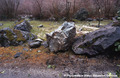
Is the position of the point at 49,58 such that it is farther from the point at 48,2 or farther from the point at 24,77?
the point at 48,2

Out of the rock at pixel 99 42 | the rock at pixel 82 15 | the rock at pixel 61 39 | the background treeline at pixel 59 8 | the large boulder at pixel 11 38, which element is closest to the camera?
the rock at pixel 99 42

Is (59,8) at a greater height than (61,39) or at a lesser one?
greater

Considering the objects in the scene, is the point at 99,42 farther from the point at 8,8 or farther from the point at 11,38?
the point at 8,8

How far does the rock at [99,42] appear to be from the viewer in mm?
2708

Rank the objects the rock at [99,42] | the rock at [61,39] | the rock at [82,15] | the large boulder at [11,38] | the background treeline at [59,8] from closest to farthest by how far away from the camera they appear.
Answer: the rock at [99,42] → the rock at [61,39] → the large boulder at [11,38] → the rock at [82,15] → the background treeline at [59,8]

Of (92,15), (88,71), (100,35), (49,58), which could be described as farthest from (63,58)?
(92,15)

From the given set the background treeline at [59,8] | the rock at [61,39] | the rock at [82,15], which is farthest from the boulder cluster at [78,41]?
the background treeline at [59,8]

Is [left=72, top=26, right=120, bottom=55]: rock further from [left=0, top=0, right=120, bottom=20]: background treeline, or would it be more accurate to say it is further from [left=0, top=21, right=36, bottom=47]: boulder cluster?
[left=0, top=0, right=120, bottom=20]: background treeline

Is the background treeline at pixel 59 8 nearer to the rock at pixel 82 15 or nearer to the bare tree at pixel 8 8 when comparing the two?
the bare tree at pixel 8 8

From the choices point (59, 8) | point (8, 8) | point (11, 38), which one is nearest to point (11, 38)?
point (11, 38)

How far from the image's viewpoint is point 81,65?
8.88 ft

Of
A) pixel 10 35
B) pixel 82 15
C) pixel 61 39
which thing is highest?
pixel 61 39

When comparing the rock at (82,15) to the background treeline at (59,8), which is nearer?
the rock at (82,15)

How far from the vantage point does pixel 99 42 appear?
9.11 ft
